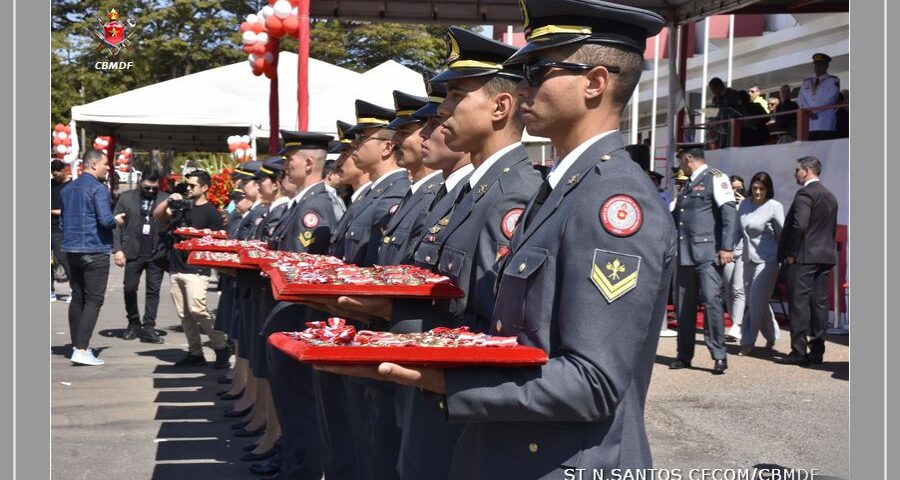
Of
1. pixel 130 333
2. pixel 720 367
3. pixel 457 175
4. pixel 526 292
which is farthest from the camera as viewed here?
pixel 130 333

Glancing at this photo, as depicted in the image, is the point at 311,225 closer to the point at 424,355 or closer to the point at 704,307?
the point at 424,355

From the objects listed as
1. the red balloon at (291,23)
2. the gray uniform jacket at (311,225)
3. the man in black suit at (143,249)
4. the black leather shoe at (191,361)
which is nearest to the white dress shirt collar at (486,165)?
the gray uniform jacket at (311,225)

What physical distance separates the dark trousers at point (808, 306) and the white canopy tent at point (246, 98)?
231 inches

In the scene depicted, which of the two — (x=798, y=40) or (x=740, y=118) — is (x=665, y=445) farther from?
(x=798, y=40)

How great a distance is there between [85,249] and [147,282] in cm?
180

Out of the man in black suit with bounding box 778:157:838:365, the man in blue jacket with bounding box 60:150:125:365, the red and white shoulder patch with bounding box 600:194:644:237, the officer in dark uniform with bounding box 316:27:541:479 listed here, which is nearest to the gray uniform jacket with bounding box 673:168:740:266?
the man in black suit with bounding box 778:157:838:365

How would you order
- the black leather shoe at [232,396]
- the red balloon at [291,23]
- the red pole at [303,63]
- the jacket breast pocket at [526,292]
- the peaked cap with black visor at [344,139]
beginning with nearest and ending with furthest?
the jacket breast pocket at [526,292] → the peaked cap with black visor at [344,139] → the black leather shoe at [232,396] → the red pole at [303,63] → the red balloon at [291,23]

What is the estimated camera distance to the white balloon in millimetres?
10203

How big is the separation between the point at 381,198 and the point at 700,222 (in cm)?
553

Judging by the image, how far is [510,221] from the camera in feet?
11.2

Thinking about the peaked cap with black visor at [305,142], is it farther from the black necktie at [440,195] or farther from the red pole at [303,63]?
the red pole at [303,63]

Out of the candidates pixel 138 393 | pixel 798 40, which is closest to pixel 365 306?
pixel 138 393

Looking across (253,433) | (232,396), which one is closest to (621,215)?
(253,433)

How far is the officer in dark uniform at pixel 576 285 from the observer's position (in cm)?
237
